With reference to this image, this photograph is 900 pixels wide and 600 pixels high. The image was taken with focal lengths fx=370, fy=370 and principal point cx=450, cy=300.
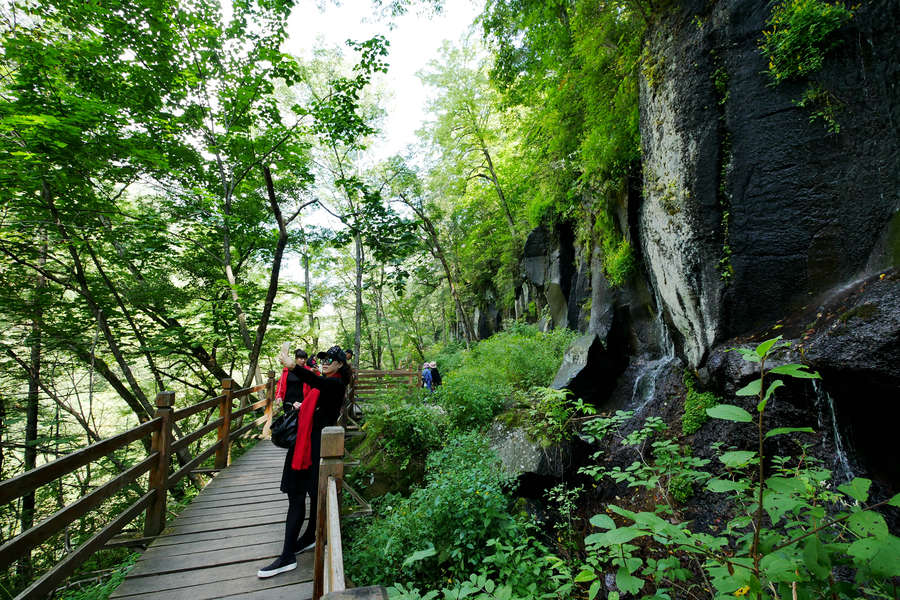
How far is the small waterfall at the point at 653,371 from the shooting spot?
7.36 meters

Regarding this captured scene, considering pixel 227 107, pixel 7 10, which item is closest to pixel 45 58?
pixel 7 10

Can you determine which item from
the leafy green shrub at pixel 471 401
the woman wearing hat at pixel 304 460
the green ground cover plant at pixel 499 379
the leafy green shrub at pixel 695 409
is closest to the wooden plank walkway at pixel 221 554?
the woman wearing hat at pixel 304 460

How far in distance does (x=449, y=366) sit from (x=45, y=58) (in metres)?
15.3

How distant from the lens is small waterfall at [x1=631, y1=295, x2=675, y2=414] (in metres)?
7.36

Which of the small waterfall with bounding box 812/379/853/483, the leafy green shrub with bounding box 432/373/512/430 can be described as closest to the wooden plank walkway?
the leafy green shrub with bounding box 432/373/512/430

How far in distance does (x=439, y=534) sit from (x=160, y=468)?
3.34m

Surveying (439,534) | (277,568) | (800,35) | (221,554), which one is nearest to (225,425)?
(221,554)

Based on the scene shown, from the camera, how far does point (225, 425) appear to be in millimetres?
6125

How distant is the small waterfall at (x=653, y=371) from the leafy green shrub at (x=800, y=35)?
3.83 meters

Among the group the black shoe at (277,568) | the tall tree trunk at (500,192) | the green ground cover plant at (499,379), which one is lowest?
the black shoe at (277,568)

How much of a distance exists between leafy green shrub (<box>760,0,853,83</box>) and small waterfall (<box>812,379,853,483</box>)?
4.00m

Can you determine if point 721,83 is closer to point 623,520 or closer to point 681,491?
point 681,491

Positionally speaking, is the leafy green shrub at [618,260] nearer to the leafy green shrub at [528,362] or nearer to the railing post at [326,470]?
the leafy green shrub at [528,362]

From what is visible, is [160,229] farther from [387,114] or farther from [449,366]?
[387,114]
